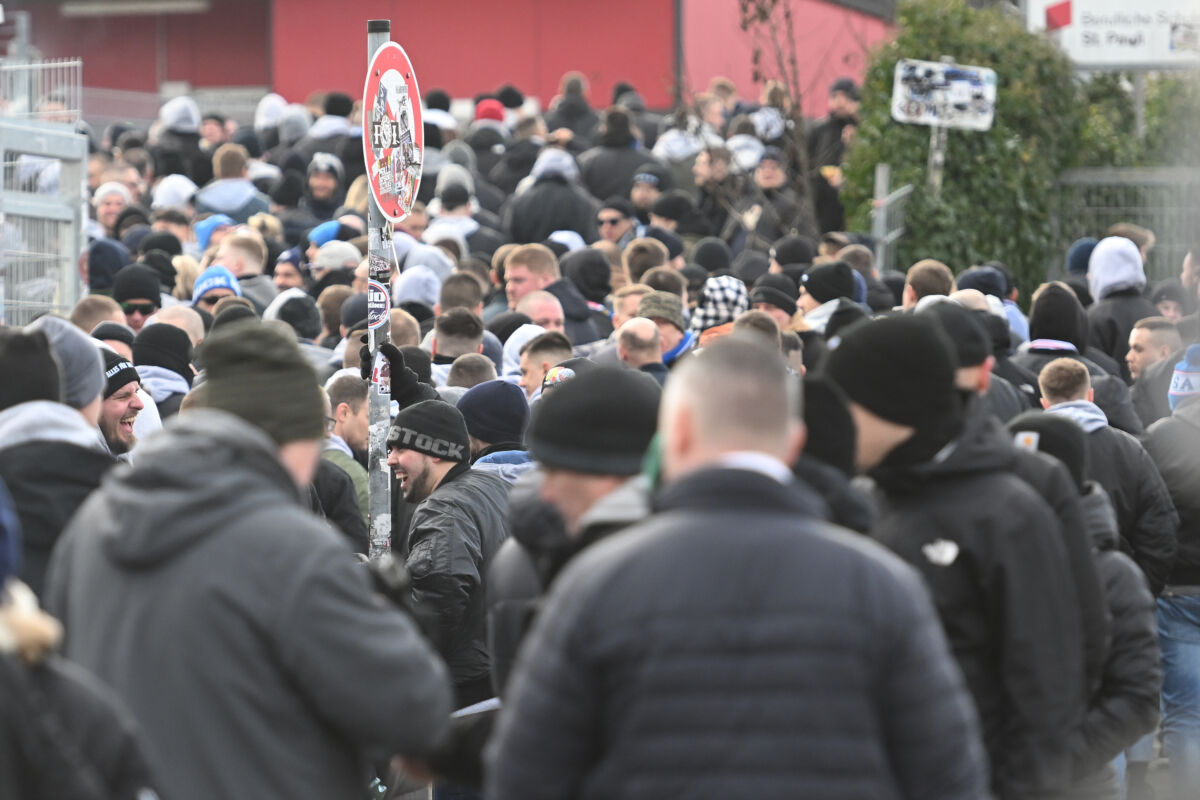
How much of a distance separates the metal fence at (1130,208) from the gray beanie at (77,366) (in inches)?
431

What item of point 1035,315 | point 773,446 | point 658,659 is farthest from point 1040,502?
point 1035,315

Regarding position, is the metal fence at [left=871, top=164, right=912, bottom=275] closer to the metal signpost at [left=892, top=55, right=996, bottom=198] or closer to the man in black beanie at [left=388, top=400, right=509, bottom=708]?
the metal signpost at [left=892, top=55, right=996, bottom=198]

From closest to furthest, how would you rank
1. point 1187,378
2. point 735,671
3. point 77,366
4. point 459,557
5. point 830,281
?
point 735,671, point 77,366, point 459,557, point 1187,378, point 830,281

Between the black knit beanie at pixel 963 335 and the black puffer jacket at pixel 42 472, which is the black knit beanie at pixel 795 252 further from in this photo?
the black puffer jacket at pixel 42 472

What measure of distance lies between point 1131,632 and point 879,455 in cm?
123

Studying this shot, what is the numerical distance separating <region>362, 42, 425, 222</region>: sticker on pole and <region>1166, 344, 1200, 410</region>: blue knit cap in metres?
3.69

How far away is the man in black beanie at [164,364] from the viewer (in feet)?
27.9

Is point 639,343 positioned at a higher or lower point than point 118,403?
higher

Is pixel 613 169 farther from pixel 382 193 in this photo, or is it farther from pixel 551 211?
pixel 382 193

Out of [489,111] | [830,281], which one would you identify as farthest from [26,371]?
[489,111]

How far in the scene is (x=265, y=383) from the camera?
3.79 meters

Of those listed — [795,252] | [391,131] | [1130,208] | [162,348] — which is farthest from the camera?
[1130,208]

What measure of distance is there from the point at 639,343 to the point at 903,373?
4.40 meters

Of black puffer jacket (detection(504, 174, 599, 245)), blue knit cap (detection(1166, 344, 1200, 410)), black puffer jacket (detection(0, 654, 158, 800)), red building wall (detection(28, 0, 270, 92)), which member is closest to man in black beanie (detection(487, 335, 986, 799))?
black puffer jacket (detection(0, 654, 158, 800))
